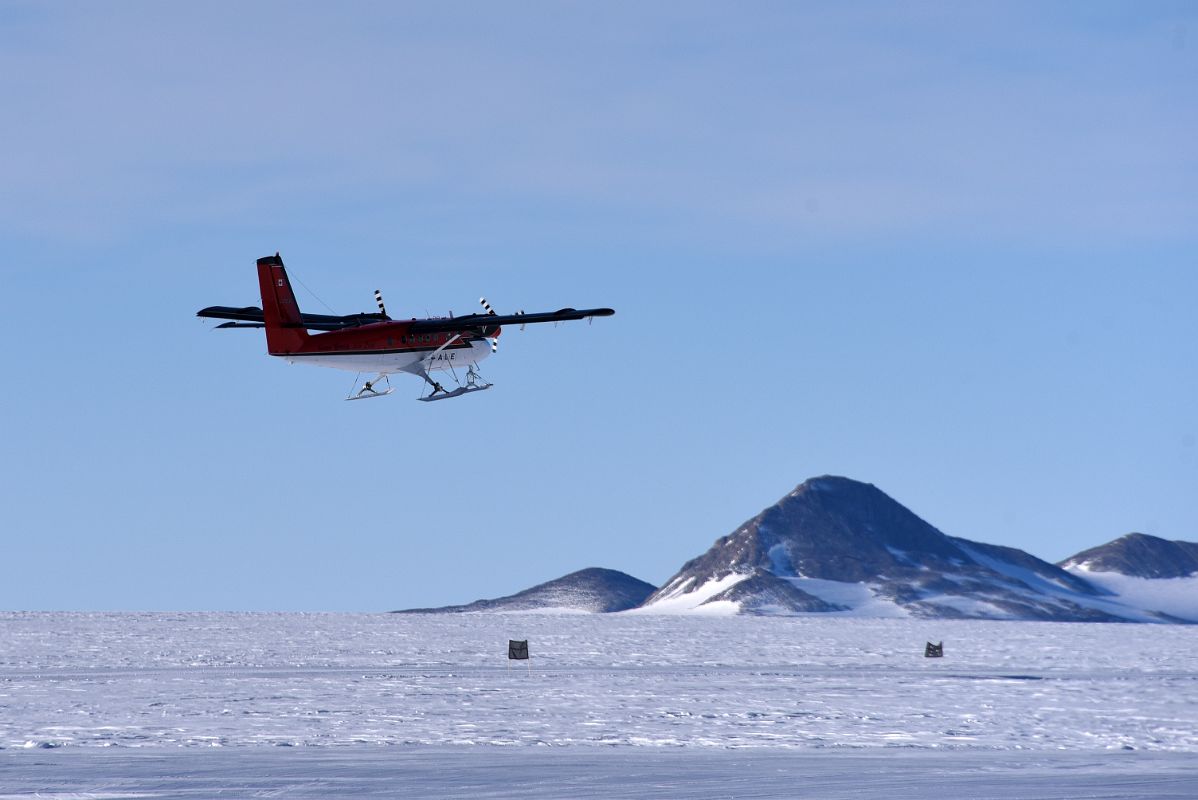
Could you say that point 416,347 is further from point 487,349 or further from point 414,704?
point 414,704

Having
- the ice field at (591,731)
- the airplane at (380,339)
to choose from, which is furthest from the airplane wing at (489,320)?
the ice field at (591,731)

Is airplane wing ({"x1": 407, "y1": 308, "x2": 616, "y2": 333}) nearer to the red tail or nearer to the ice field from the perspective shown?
the red tail

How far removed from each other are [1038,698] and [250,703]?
29.0 m


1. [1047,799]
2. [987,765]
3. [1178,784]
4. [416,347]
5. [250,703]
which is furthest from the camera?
[416,347]

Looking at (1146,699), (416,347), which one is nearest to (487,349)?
(416,347)

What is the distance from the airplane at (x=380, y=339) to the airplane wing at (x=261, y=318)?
0.05 meters

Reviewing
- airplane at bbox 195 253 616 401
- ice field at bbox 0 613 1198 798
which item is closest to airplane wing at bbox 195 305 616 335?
airplane at bbox 195 253 616 401

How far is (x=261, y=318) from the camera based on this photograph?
270 feet

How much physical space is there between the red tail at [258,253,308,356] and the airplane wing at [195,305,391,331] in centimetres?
301

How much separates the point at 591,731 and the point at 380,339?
3665 centimetres

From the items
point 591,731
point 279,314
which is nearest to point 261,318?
point 279,314

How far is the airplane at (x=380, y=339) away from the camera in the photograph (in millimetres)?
74812

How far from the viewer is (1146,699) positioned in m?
57.1

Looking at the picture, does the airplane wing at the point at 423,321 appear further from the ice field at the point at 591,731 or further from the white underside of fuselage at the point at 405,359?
the ice field at the point at 591,731
